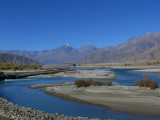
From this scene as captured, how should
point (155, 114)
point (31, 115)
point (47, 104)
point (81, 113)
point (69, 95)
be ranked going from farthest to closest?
point (69, 95) < point (47, 104) < point (81, 113) < point (155, 114) < point (31, 115)

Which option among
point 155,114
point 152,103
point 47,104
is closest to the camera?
point 155,114

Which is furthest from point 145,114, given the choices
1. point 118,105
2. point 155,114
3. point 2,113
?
point 2,113

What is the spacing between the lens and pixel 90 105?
20547 mm

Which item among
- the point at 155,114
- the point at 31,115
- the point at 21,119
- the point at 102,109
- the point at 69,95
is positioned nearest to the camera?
the point at 21,119

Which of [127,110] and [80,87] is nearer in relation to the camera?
[127,110]

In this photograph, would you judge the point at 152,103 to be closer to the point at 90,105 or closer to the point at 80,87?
the point at 90,105

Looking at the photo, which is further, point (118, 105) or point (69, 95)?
point (69, 95)

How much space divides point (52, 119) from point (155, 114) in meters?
8.10

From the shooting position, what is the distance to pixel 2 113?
16078 millimetres

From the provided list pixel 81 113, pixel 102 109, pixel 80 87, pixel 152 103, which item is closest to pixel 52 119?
pixel 81 113

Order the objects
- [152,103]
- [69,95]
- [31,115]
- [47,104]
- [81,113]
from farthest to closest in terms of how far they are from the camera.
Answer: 1. [69,95]
2. [47,104]
3. [152,103]
4. [81,113]
5. [31,115]

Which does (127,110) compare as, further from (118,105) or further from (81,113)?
(81,113)

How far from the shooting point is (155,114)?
653 inches

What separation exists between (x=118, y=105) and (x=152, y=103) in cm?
330
